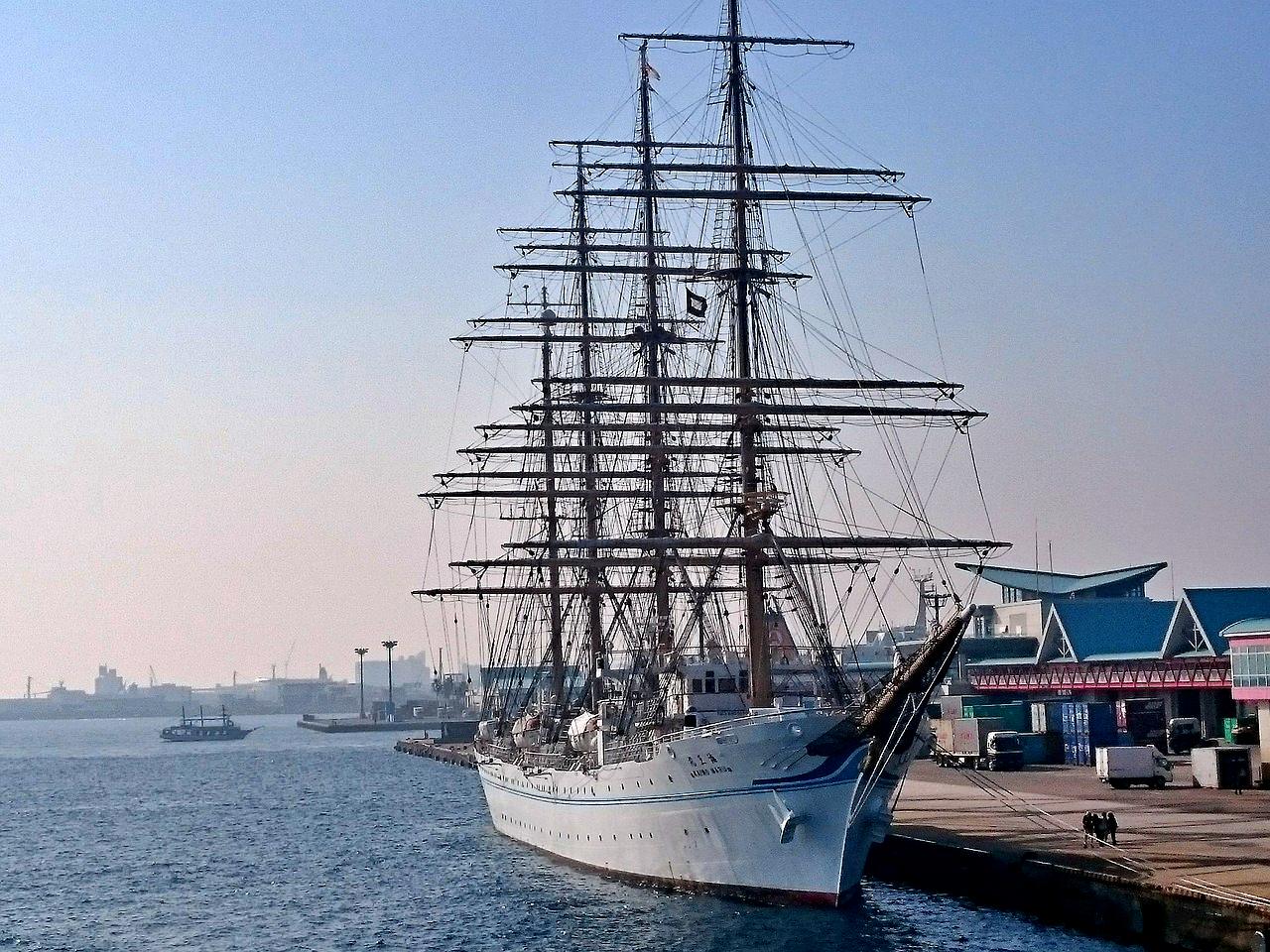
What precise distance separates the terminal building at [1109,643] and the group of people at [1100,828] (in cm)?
1919

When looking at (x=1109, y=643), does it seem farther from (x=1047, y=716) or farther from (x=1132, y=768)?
(x=1132, y=768)

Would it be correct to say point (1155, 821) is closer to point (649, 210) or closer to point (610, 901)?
point (610, 901)

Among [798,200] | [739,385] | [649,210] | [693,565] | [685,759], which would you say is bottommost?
[685,759]

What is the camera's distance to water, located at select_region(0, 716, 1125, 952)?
1843 inches

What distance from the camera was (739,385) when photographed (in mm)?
58594

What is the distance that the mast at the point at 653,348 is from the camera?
70688 mm

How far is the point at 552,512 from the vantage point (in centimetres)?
9388

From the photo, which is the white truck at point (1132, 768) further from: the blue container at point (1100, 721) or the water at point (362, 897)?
the blue container at point (1100, 721)

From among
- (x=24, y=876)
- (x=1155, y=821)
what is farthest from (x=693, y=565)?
(x=24, y=876)

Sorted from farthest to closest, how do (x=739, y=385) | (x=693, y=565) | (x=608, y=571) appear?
1. (x=608, y=571)
2. (x=693, y=565)
3. (x=739, y=385)

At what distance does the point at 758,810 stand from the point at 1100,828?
10.3 metres

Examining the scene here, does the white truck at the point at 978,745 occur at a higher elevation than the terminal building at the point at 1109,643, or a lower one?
lower

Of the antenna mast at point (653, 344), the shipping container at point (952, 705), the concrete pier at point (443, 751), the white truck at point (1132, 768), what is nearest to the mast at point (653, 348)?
the antenna mast at point (653, 344)

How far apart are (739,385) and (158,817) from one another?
6015cm
